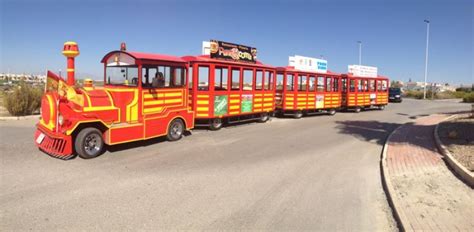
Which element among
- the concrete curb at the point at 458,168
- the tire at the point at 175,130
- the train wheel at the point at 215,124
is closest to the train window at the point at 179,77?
the tire at the point at 175,130

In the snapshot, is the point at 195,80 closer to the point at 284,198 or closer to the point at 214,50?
the point at 214,50

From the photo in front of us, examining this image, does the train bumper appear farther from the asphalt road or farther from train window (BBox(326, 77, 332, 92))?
train window (BBox(326, 77, 332, 92))

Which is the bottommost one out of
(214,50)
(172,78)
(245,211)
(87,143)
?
(245,211)

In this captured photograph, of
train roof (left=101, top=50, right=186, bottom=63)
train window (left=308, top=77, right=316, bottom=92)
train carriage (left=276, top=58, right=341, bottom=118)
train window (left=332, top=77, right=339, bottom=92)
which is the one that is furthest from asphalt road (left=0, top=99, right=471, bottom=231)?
train window (left=332, top=77, right=339, bottom=92)

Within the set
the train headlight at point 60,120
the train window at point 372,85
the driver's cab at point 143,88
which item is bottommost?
the train headlight at point 60,120

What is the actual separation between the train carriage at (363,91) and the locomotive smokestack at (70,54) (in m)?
16.5

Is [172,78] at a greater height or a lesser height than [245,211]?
greater

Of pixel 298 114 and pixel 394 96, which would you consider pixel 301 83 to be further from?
pixel 394 96

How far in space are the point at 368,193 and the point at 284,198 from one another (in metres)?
1.52

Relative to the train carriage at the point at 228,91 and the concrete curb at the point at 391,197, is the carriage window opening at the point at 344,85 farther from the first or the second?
the concrete curb at the point at 391,197

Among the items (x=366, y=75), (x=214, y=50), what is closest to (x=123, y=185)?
(x=214, y=50)

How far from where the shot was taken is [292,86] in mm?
17125

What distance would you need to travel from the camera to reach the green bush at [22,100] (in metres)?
13.5

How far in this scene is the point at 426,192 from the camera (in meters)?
5.47
